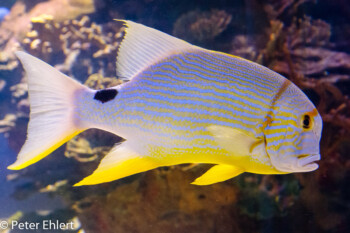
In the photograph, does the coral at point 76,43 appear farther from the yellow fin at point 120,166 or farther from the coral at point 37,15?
the yellow fin at point 120,166

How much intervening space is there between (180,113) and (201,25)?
3211mm

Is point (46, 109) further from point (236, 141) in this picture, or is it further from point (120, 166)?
point (236, 141)

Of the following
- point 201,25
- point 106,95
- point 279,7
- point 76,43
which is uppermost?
point 279,7

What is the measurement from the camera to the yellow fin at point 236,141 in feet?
3.51

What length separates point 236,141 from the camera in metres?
1.07

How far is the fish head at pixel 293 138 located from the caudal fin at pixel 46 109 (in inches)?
36.3

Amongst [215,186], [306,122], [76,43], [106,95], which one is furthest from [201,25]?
[306,122]

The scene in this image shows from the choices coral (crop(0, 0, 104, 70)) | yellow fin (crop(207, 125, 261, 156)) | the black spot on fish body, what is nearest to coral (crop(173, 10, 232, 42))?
coral (crop(0, 0, 104, 70))

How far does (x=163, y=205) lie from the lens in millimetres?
2135

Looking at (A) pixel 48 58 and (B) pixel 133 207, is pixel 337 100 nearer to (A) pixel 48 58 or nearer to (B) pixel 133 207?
(B) pixel 133 207

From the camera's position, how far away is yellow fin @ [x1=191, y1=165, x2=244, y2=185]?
3.83 ft

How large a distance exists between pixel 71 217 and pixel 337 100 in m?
2.83

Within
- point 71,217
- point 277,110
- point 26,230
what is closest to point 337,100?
point 277,110

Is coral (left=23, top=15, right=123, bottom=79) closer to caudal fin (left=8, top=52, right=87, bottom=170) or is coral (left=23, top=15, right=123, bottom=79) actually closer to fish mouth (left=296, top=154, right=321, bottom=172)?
caudal fin (left=8, top=52, right=87, bottom=170)
